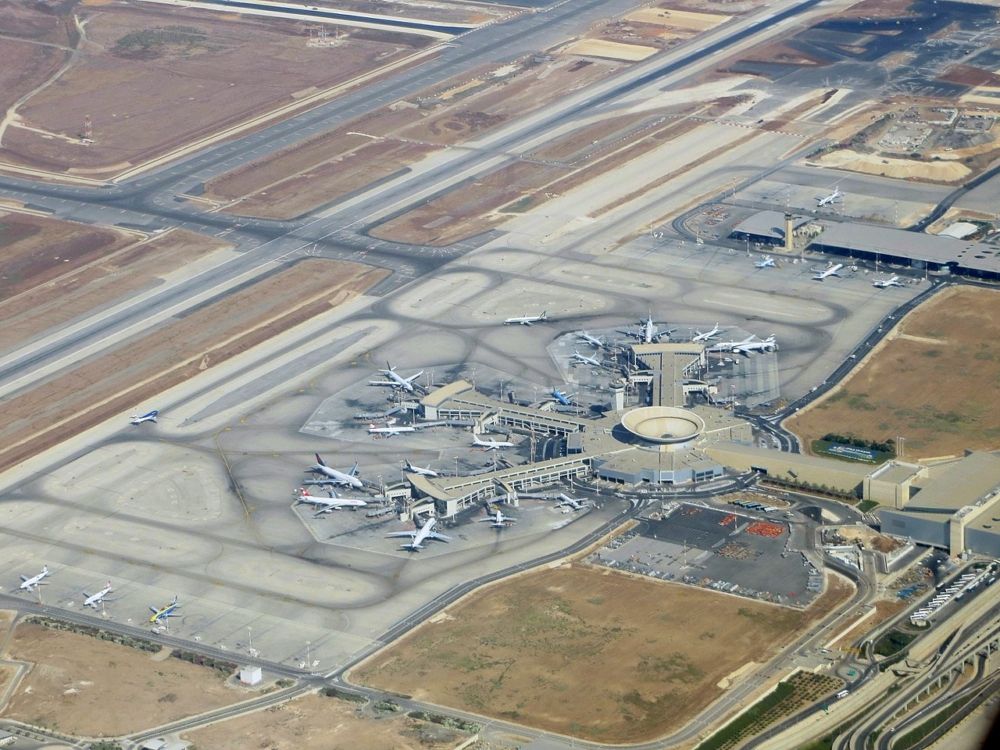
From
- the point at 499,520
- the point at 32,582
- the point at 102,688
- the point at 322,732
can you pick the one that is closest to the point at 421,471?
the point at 499,520

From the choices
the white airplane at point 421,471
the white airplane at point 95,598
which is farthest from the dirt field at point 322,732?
the white airplane at point 421,471

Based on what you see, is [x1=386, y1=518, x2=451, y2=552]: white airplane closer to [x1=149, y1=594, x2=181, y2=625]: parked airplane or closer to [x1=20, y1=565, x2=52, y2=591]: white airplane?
[x1=149, y1=594, x2=181, y2=625]: parked airplane

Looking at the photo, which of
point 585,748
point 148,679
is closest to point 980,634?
point 585,748

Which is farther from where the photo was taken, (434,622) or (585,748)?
(434,622)

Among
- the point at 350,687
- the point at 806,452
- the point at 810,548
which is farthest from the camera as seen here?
the point at 806,452

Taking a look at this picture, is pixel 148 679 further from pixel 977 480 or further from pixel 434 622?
pixel 977 480

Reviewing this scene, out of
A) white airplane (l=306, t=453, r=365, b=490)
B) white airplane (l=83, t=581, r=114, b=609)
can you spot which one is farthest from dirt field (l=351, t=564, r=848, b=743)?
white airplane (l=83, t=581, r=114, b=609)

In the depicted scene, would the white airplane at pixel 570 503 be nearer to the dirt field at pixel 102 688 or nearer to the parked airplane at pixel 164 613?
the parked airplane at pixel 164 613
